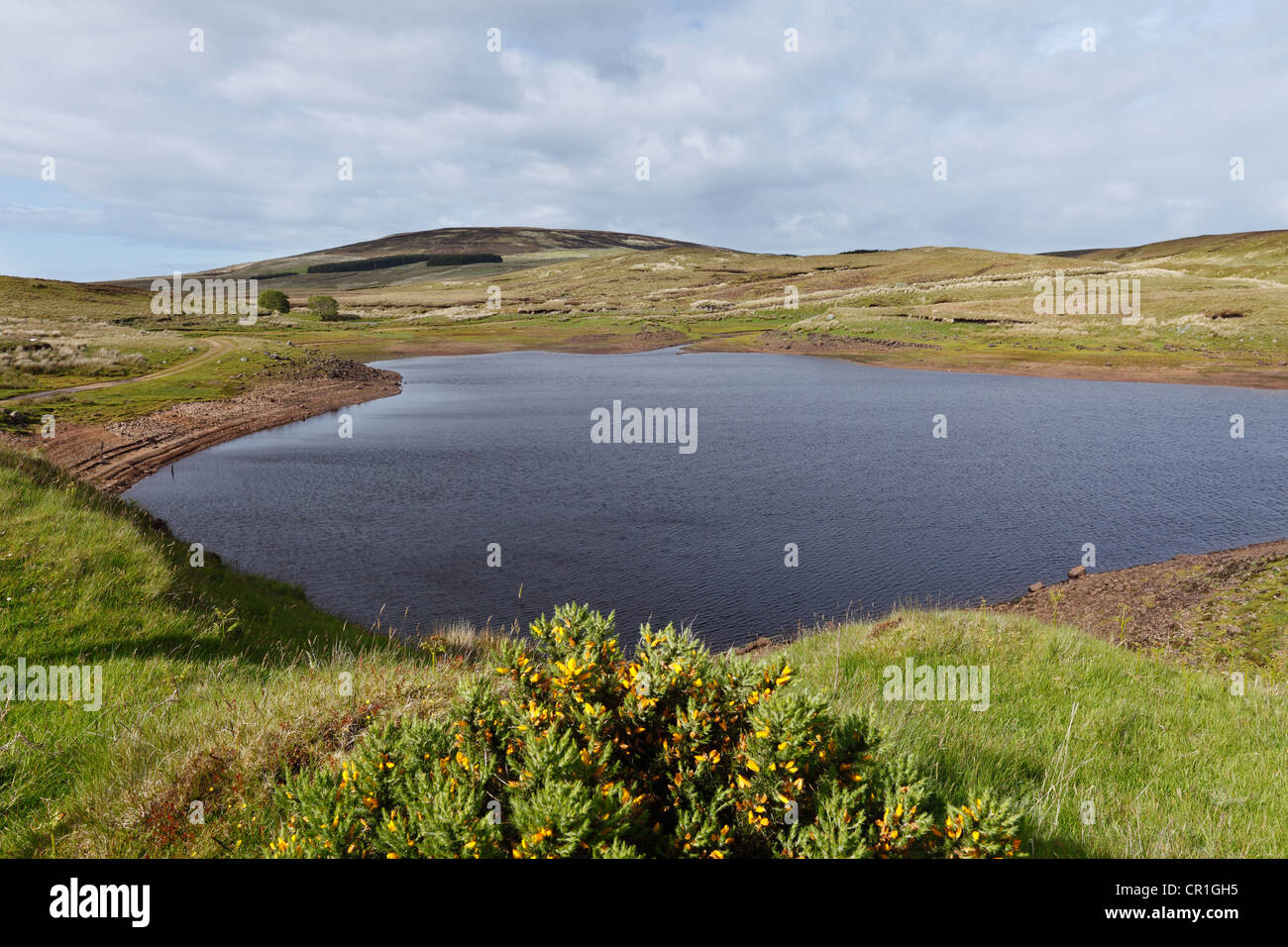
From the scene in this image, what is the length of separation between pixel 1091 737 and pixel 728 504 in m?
18.6

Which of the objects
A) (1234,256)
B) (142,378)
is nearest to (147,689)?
(142,378)

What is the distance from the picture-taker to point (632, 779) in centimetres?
427

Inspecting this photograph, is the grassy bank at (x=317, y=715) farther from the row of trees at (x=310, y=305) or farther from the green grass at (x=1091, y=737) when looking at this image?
the row of trees at (x=310, y=305)

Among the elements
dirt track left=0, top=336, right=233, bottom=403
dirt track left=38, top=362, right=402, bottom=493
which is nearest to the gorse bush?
dirt track left=38, top=362, right=402, bottom=493

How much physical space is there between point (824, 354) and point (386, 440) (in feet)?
188

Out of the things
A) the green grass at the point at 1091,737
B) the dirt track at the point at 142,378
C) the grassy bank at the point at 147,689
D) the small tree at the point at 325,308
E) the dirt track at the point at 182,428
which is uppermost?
the small tree at the point at 325,308

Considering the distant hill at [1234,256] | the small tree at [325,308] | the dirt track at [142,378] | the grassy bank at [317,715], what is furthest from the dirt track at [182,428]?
the distant hill at [1234,256]

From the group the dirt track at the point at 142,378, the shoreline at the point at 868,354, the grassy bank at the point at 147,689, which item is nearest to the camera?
the grassy bank at the point at 147,689

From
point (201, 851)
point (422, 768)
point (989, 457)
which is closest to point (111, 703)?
point (201, 851)

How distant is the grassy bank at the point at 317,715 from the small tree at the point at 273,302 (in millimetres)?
128425

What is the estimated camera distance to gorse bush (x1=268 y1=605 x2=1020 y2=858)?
11.9 feet

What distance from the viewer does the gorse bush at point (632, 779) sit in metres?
3.62

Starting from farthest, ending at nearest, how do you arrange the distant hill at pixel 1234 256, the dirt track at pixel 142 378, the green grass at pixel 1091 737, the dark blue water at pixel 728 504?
the distant hill at pixel 1234 256 < the dirt track at pixel 142 378 < the dark blue water at pixel 728 504 < the green grass at pixel 1091 737
